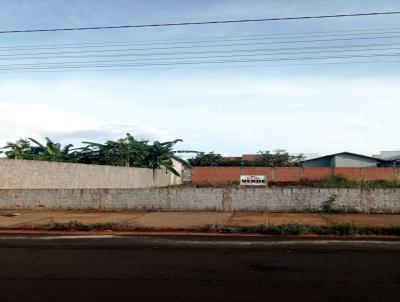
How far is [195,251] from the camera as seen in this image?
10.0 meters

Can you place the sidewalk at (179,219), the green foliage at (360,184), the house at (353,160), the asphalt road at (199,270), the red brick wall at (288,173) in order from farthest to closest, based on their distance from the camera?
the house at (353,160) → the red brick wall at (288,173) → the green foliage at (360,184) → the sidewalk at (179,219) → the asphalt road at (199,270)

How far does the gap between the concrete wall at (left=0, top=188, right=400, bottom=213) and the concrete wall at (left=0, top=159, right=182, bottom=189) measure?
0.98 m

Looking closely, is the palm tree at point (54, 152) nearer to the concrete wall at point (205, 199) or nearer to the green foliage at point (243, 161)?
the concrete wall at point (205, 199)

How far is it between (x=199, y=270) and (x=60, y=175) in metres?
16.1

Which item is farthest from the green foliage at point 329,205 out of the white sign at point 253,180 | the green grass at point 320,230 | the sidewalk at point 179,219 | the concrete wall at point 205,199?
the green grass at point 320,230

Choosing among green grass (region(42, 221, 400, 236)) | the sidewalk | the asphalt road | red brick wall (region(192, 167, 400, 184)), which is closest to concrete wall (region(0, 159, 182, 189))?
the sidewalk

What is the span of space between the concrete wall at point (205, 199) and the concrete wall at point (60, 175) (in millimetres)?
984

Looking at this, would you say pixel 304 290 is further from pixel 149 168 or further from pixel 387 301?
pixel 149 168

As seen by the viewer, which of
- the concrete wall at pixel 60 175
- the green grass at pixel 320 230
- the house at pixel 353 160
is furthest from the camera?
the house at pixel 353 160

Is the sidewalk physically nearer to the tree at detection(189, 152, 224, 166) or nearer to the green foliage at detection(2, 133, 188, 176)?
the green foliage at detection(2, 133, 188, 176)

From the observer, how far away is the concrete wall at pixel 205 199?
17141 mm

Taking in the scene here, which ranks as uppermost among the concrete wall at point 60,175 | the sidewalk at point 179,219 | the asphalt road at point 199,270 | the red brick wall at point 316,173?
the red brick wall at point 316,173

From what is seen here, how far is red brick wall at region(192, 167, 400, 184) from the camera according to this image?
47000mm

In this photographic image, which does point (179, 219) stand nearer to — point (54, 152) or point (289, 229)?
point (289, 229)
